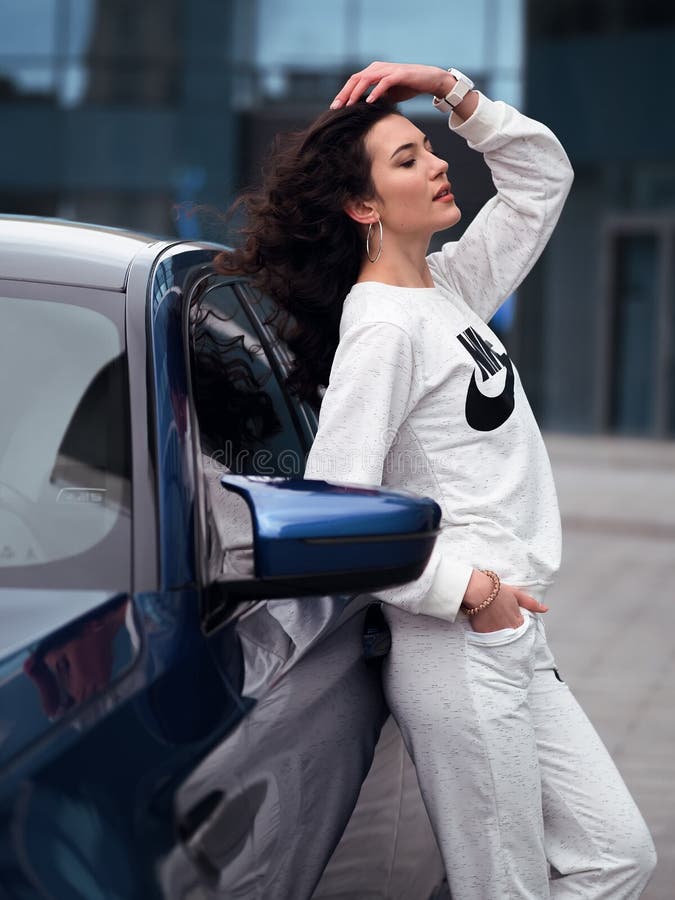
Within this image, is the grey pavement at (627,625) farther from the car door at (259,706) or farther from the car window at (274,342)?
the car door at (259,706)

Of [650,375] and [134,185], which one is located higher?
[134,185]

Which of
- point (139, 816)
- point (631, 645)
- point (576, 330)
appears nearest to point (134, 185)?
point (576, 330)

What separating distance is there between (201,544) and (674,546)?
29.2 feet

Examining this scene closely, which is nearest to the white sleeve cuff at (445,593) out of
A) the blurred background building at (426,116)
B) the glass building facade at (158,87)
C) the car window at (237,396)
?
the car window at (237,396)

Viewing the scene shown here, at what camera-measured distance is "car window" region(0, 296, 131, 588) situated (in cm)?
193

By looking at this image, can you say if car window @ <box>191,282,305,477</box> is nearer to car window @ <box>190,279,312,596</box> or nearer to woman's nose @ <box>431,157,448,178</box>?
car window @ <box>190,279,312,596</box>

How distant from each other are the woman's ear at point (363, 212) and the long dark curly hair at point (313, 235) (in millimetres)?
13

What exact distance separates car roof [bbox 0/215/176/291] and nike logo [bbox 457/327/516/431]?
544 millimetres

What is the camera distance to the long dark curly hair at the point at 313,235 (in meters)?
2.55

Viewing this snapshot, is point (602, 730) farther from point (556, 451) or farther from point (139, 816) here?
point (556, 451)

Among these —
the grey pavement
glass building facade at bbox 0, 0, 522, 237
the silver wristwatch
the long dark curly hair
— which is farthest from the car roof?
glass building facade at bbox 0, 0, 522, 237

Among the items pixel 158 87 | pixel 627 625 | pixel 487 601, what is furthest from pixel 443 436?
pixel 158 87

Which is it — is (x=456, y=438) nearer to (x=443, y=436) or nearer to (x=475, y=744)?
(x=443, y=436)

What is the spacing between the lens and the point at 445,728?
7.25 ft
